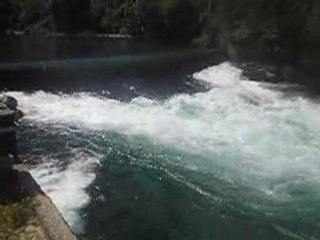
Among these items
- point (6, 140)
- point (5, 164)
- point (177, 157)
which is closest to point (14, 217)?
point (5, 164)

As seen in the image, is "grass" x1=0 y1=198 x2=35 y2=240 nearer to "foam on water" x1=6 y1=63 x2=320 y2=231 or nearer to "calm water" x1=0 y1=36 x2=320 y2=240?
"calm water" x1=0 y1=36 x2=320 y2=240

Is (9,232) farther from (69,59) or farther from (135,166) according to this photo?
(69,59)

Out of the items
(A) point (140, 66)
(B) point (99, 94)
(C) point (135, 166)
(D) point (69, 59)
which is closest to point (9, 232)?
(C) point (135, 166)

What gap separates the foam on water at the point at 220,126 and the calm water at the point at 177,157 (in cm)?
3

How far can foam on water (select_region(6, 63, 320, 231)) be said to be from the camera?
1043 cm

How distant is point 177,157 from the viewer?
11.7 meters

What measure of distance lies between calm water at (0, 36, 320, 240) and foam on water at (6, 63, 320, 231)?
3 cm

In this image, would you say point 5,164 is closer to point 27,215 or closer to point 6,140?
point 6,140

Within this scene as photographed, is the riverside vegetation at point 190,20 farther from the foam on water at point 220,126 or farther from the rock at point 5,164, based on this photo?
the rock at point 5,164

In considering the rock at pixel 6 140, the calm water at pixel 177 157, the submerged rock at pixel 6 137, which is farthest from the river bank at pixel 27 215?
the calm water at pixel 177 157

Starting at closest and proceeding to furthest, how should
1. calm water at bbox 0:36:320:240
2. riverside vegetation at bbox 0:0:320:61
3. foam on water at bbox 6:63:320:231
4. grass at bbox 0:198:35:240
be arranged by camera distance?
Answer: grass at bbox 0:198:35:240
calm water at bbox 0:36:320:240
foam on water at bbox 6:63:320:231
riverside vegetation at bbox 0:0:320:61

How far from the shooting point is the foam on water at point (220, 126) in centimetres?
1043

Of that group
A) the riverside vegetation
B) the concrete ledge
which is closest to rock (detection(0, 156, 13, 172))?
the concrete ledge

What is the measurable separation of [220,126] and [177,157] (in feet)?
9.61
